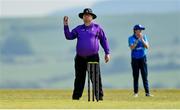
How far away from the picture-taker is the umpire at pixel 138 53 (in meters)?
17.9

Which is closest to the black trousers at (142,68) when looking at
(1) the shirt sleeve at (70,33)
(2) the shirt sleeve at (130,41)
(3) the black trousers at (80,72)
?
(2) the shirt sleeve at (130,41)

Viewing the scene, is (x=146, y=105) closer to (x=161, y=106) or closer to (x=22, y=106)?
(x=161, y=106)

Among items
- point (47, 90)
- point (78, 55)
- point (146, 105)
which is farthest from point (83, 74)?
point (47, 90)

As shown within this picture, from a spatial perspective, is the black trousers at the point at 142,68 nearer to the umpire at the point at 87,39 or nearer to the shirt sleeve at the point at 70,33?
the umpire at the point at 87,39

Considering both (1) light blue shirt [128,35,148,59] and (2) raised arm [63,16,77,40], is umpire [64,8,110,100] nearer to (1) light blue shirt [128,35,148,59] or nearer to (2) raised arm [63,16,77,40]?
(2) raised arm [63,16,77,40]

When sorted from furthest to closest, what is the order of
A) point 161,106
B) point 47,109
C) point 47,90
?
point 47,90, point 161,106, point 47,109

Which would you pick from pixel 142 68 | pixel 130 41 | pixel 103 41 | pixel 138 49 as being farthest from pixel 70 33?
pixel 142 68

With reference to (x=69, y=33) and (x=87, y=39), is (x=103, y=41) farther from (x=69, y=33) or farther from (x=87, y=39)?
(x=69, y=33)

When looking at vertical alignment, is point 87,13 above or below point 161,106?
above

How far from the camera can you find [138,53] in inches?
712

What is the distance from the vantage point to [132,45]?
17953mm

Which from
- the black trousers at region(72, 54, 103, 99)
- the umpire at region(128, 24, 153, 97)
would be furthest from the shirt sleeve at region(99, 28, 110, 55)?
the umpire at region(128, 24, 153, 97)

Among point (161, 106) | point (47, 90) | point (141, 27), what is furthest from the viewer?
point (47, 90)

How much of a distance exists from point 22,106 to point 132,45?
6.24 meters
